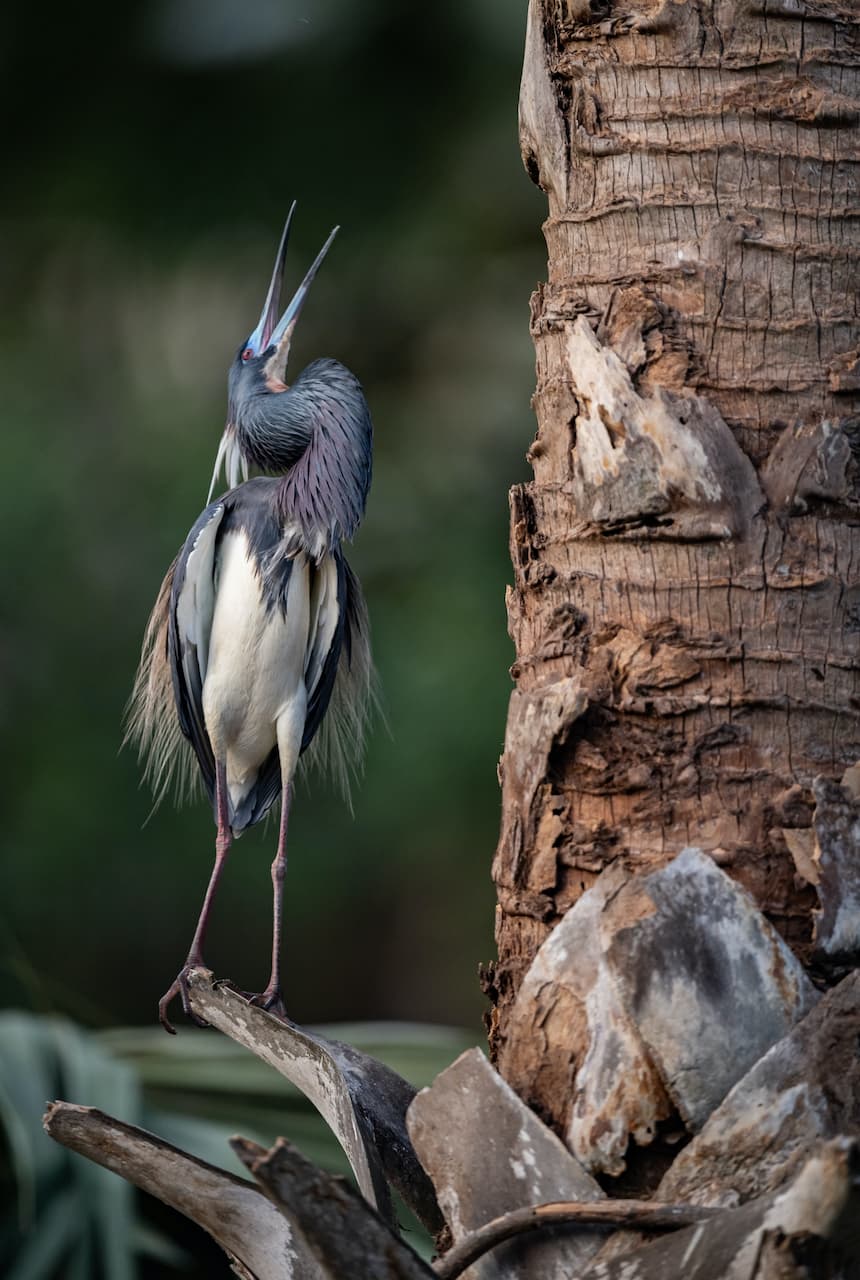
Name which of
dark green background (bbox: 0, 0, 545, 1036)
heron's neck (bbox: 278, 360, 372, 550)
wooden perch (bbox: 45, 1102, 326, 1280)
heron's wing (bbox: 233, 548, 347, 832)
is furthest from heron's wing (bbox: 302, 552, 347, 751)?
dark green background (bbox: 0, 0, 545, 1036)

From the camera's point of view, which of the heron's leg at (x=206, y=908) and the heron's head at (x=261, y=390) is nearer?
the heron's leg at (x=206, y=908)

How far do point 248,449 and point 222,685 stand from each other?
0.36 m

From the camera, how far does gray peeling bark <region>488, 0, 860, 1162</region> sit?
107 centimetres

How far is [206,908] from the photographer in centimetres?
190

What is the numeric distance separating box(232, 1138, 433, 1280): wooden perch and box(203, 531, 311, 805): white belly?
1200mm

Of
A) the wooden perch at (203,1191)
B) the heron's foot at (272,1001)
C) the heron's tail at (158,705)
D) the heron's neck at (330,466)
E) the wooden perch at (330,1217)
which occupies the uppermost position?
the heron's neck at (330,466)

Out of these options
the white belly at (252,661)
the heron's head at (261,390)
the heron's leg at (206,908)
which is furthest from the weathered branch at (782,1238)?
the heron's head at (261,390)

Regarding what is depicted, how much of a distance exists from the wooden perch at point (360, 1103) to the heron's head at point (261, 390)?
37.4 inches

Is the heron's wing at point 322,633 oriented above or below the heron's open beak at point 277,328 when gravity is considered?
below

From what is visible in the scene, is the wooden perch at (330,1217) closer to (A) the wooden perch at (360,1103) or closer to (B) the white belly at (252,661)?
(A) the wooden perch at (360,1103)

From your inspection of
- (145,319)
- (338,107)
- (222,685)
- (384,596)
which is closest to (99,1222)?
(222,685)

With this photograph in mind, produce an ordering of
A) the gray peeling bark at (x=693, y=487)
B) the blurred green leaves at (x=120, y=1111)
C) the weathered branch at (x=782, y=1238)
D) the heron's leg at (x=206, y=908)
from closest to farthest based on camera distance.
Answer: the weathered branch at (x=782, y=1238), the gray peeling bark at (x=693, y=487), the heron's leg at (x=206, y=908), the blurred green leaves at (x=120, y=1111)

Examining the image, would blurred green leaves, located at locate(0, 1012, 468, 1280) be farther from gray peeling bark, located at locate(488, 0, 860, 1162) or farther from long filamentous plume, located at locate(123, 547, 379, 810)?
gray peeling bark, located at locate(488, 0, 860, 1162)

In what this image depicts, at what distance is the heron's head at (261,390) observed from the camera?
205 cm
